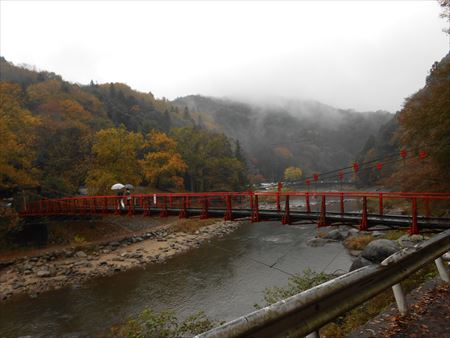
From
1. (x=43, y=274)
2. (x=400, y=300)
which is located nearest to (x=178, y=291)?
(x=43, y=274)

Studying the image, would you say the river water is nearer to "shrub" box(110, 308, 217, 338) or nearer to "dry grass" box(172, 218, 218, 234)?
"shrub" box(110, 308, 217, 338)

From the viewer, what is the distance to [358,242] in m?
21.3

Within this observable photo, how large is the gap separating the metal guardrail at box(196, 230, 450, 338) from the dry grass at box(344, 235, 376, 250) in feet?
60.7

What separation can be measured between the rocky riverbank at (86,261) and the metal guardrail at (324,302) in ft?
62.3

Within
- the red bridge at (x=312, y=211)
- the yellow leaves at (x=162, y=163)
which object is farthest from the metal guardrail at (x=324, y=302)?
the yellow leaves at (x=162, y=163)

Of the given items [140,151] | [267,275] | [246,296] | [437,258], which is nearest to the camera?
[437,258]

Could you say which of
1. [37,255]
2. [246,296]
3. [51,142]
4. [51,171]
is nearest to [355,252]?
[246,296]

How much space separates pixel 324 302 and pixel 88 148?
4009 centimetres

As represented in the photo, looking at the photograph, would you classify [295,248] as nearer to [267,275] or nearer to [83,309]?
[267,275]

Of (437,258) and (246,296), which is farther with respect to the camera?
(246,296)

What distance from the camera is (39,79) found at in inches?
2913

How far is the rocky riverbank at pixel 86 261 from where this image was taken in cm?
1878

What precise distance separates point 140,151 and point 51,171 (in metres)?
19.8

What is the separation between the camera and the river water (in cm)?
1362
